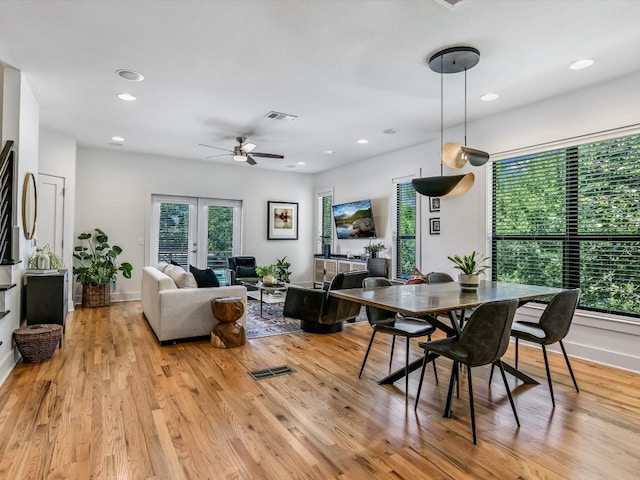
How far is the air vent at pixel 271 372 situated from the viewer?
3.34 meters

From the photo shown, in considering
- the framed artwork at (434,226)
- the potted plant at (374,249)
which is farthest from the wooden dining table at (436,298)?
the potted plant at (374,249)

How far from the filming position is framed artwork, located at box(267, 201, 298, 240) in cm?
866

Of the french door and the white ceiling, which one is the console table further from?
the french door

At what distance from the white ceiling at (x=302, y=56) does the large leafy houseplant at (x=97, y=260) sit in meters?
2.20

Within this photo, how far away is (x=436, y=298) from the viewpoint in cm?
288

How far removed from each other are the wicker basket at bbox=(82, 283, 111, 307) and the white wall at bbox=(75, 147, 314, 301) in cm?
53

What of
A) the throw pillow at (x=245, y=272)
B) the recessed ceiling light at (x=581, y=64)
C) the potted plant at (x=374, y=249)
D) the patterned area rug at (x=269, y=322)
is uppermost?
the recessed ceiling light at (x=581, y=64)

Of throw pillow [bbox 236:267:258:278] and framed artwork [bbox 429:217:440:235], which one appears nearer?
framed artwork [bbox 429:217:440:235]

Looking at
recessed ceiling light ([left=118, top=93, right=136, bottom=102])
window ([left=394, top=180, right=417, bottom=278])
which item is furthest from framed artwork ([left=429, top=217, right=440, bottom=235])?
recessed ceiling light ([left=118, top=93, right=136, bottom=102])

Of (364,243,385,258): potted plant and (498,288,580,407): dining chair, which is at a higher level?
(364,243,385,258): potted plant

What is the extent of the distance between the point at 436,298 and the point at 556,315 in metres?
0.94

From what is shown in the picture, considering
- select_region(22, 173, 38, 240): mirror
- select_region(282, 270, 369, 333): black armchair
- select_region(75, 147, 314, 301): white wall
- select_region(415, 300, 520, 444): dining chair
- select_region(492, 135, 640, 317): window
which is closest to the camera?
select_region(415, 300, 520, 444): dining chair

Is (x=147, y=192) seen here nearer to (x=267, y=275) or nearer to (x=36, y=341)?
(x=267, y=275)

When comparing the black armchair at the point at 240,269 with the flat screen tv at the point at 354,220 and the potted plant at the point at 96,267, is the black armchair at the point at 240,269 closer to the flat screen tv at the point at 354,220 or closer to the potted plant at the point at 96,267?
the potted plant at the point at 96,267
